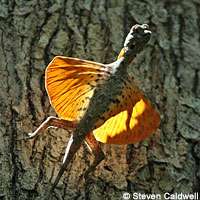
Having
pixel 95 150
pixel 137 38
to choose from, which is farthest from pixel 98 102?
pixel 137 38

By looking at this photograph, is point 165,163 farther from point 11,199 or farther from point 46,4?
point 46,4

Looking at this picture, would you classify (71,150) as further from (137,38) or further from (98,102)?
(137,38)

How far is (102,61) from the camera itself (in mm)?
2420

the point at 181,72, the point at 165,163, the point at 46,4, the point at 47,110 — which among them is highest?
the point at 46,4

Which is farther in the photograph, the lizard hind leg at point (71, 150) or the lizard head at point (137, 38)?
the lizard head at point (137, 38)

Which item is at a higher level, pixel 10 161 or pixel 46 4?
pixel 46 4

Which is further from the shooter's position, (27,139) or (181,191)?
(181,191)

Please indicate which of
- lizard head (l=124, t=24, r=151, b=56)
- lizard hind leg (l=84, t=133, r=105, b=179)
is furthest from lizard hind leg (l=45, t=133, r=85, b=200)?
lizard head (l=124, t=24, r=151, b=56)

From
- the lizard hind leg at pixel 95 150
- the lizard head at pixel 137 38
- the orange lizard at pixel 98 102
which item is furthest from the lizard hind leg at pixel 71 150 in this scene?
the lizard head at pixel 137 38

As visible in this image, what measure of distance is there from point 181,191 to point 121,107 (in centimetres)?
74

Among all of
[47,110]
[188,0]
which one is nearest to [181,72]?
[188,0]

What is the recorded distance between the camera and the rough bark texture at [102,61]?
1.95 meters

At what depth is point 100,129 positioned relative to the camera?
1887mm

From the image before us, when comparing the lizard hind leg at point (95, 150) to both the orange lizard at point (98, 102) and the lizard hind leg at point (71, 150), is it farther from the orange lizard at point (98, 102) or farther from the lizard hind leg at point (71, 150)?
the lizard hind leg at point (71, 150)
